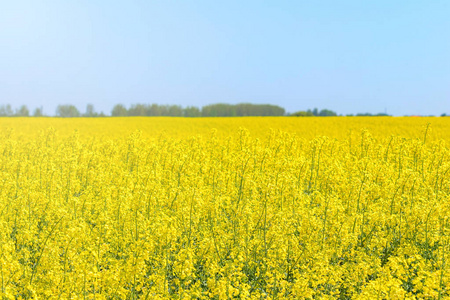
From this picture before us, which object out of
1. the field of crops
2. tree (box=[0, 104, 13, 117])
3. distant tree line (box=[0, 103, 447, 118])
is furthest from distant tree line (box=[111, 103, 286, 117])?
the field of crops

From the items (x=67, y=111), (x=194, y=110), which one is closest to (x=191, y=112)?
(x=194, y=110)

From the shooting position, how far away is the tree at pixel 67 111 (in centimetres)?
11269

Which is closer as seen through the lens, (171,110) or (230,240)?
(230,240)

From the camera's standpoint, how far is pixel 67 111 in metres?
113

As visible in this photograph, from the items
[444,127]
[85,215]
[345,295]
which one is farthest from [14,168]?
[444,127]

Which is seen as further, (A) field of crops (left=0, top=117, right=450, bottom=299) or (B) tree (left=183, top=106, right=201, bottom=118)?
(B) tree (left=183, top=106, right=201, bottom=118)

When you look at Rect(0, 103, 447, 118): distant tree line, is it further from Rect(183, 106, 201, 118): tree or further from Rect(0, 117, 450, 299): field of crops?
Rect(0, 117, 450, 299): field of crops

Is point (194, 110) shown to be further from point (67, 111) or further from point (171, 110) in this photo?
point (67, 111)

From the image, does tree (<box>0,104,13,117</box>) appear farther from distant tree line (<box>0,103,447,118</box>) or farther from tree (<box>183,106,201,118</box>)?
tree (<box>183,106,201,118</box>)

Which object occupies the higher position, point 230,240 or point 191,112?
point 191,112

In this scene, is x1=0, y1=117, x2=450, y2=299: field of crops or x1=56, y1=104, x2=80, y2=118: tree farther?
x1=56, y1=104, x2=80, y2=118: tree

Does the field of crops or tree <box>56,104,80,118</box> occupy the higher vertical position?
tree <box>56,104,80,118</box>

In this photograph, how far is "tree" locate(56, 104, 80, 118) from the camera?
113m

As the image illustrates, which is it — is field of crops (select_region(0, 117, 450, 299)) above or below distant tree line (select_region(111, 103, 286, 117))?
below
